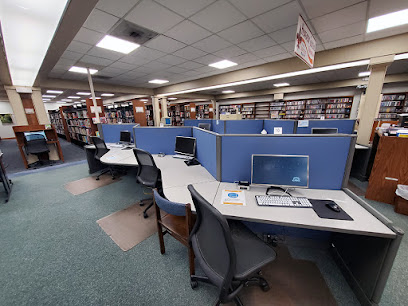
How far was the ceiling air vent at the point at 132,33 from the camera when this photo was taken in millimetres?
2287

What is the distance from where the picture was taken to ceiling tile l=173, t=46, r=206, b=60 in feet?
10.4

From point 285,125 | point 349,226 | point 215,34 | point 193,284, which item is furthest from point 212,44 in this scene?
point 193,284

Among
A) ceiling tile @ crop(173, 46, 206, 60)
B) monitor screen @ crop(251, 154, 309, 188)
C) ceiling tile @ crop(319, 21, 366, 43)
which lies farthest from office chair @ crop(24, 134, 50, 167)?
ceiling tile @ crop(319, 21, 366, 43)

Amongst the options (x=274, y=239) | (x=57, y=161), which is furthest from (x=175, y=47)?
(x=57, y=161)

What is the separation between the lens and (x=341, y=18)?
221 cm

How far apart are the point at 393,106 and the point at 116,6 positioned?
28.2 ft

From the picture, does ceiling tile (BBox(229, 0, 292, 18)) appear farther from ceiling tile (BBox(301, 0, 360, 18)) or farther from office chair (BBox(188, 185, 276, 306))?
office chair (BBox(188, 185, 276, 306))

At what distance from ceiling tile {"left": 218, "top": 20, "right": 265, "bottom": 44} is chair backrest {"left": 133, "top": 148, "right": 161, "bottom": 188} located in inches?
90.5

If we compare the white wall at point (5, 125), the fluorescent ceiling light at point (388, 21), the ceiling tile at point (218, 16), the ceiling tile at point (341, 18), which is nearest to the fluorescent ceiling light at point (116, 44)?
the ceiling tile at point (218, 16)

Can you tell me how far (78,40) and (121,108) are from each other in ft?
15.2

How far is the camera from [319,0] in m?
1.84

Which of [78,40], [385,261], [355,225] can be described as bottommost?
[385,261]

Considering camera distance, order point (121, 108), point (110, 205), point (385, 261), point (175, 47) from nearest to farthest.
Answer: point (385, 261) < point (110, 205) < point (175, 47) < point (121, 108)

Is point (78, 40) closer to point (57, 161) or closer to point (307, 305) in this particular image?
point (57, 161)
